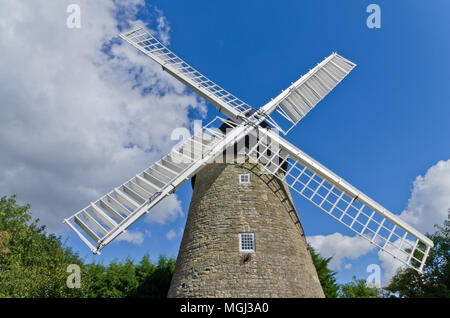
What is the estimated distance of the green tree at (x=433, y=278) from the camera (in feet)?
68.7

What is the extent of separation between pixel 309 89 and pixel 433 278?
18615 mm

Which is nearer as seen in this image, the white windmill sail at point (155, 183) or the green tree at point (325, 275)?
the white windmill sail at point (155, 183)

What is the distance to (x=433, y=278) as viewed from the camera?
21.9 meters

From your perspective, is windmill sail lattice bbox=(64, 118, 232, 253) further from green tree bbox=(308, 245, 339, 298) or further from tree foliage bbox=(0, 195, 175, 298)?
green tree bbox=(308, 245, 339, 298)

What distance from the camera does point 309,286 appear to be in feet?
31.9

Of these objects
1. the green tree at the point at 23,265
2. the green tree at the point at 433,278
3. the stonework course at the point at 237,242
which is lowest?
the green tree at the point at 23,265

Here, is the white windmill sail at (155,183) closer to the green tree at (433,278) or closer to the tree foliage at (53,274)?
the tree foliage at (53,274)

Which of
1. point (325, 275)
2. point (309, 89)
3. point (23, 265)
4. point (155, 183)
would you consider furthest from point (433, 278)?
point (23, 265)

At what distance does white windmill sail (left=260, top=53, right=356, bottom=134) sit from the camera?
14016 millimetres

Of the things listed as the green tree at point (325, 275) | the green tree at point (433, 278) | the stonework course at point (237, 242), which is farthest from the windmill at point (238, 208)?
the green tree at point (433, 278)

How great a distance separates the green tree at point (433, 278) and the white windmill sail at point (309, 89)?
636 inches

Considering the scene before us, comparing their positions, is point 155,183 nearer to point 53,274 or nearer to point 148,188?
point 148,188
